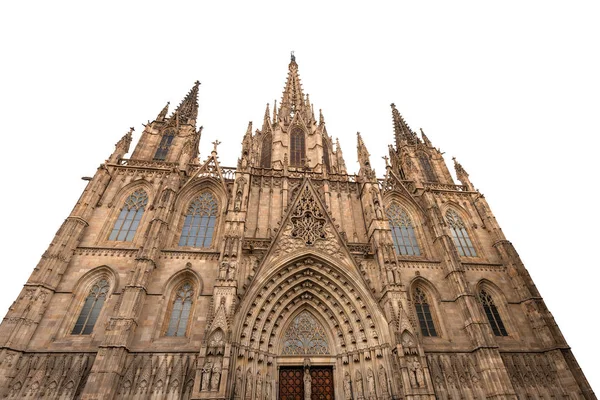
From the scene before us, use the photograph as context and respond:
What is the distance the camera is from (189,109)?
26031 millimetres

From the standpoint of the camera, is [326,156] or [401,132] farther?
[401,132]

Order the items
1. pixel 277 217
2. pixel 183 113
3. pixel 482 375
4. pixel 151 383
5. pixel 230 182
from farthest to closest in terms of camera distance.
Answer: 1. pixel 183 113
2. pixel 230 182
3. pixel 277 217
4. pixel 482 375
5. pixel 151 383

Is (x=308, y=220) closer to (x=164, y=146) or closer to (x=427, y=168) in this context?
(x=164, y=146)

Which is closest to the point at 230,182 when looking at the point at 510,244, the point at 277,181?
the point at 277,181

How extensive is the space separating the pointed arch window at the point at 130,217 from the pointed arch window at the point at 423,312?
16530 millimetres

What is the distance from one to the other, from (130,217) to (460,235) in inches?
851

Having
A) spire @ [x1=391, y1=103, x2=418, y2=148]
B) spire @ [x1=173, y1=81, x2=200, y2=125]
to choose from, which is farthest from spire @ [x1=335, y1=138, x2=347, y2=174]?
spire @ [x1=173, y1=81, x2=200, y2=125]

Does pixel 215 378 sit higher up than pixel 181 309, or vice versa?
pixel 181 309

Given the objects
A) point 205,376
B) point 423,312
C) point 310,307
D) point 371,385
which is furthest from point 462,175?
point 205,376

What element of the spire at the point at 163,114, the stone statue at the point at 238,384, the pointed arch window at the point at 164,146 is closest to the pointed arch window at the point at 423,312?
the stone statue at the point at 238,384

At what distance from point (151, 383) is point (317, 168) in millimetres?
15841

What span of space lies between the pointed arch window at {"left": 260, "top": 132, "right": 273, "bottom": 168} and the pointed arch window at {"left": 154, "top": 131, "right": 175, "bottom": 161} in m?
7.24

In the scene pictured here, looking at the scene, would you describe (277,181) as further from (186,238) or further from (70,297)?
(70,297)

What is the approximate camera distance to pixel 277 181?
64.0 feet
